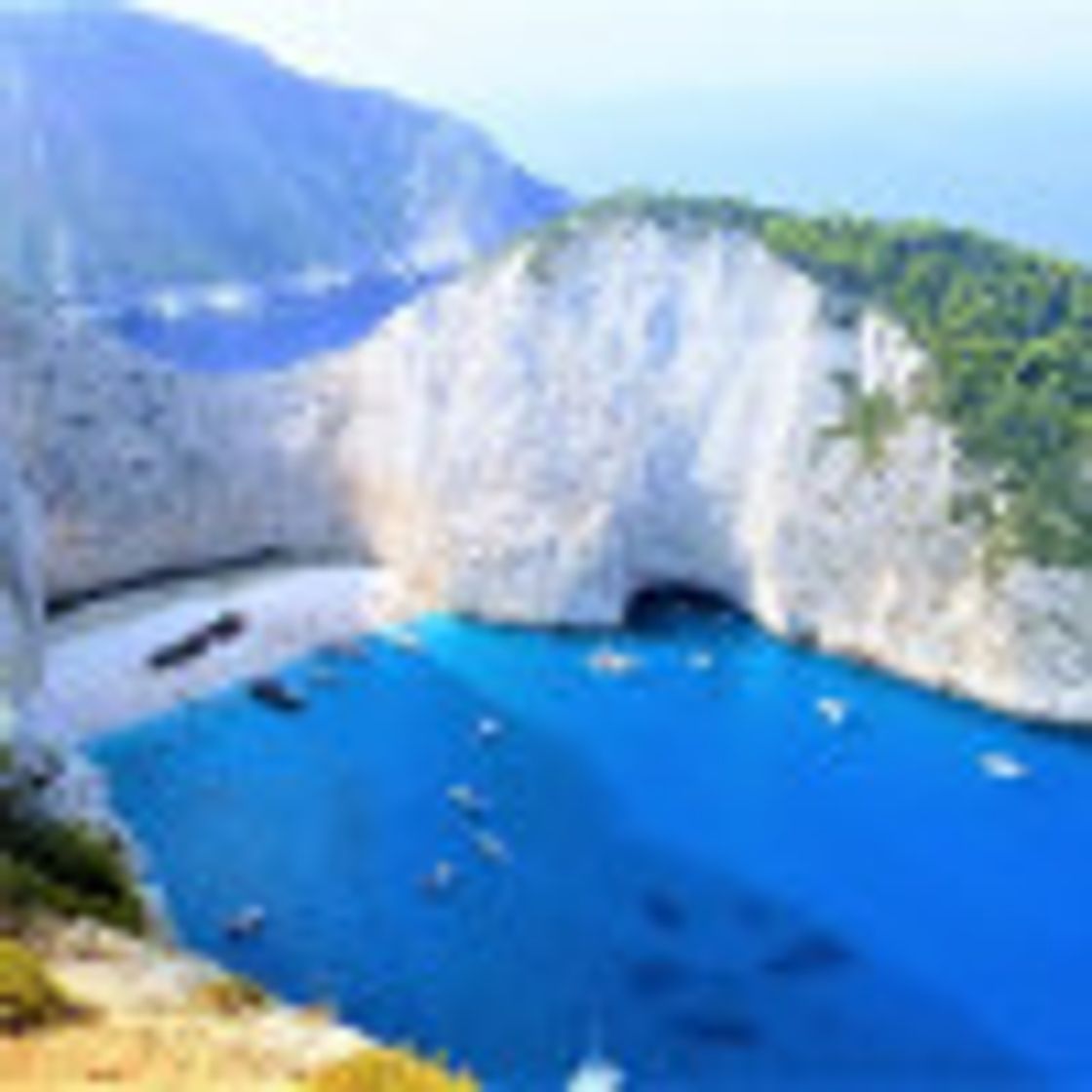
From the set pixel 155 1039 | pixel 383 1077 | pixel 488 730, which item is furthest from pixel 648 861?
pixel 383 1077

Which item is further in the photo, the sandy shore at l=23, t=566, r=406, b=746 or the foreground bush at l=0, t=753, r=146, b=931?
the sandy shore at l=23, t=566, r=406, b=746

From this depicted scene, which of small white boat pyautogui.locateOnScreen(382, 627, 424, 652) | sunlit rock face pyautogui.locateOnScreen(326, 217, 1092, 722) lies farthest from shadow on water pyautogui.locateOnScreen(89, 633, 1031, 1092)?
sunlit rock face pyautogui.locateOnScreen(326, 217, 1092, 722)

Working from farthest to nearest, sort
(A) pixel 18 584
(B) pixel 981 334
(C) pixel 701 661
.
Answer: (B) pixel 981 334
(C) pixel 701 661
(A) pixel 18 584

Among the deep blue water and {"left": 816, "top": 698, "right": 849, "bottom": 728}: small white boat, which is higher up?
{"left": 816, "top": 698, "right": 849, "bottom": 728}: small white boat

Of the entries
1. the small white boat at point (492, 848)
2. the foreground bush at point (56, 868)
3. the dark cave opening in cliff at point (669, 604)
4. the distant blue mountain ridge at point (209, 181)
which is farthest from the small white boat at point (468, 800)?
the distant blue mountain ridge at point (209, 181)

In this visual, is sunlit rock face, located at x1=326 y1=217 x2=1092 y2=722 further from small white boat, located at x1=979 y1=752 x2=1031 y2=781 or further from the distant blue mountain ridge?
the distant blue mountain ridge

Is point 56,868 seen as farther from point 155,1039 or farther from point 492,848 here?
point 492,848
